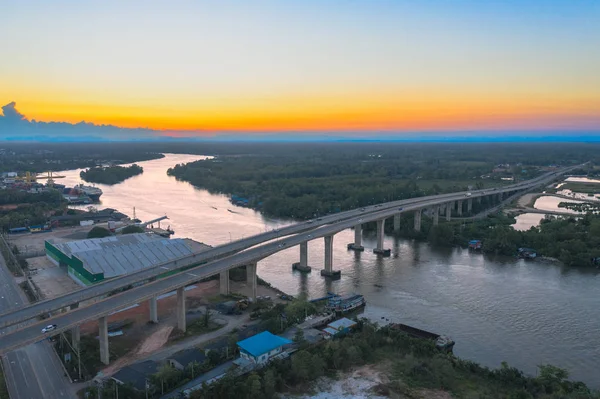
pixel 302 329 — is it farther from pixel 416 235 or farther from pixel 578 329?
pixel 416 235

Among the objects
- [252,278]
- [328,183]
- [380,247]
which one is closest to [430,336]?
[252,278]

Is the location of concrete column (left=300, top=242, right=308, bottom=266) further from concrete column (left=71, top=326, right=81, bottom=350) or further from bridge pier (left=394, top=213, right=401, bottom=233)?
concrete column (left=71, top=326, right=81, bottom=350)

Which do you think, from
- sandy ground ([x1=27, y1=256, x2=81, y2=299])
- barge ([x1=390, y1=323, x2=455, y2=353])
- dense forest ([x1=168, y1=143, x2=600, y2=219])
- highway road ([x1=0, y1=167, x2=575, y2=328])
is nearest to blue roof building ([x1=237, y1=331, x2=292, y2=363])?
barge ([x1=390, y1=323, x2=455, y2=353])

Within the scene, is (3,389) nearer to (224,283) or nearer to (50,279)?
(224,283)

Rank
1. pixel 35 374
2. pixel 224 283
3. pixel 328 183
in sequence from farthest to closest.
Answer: pixel 328 183 → pixel 224 283 → pixel 35 374

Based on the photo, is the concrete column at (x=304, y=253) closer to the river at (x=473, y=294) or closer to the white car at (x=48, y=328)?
the river at (x=473, y=294)
